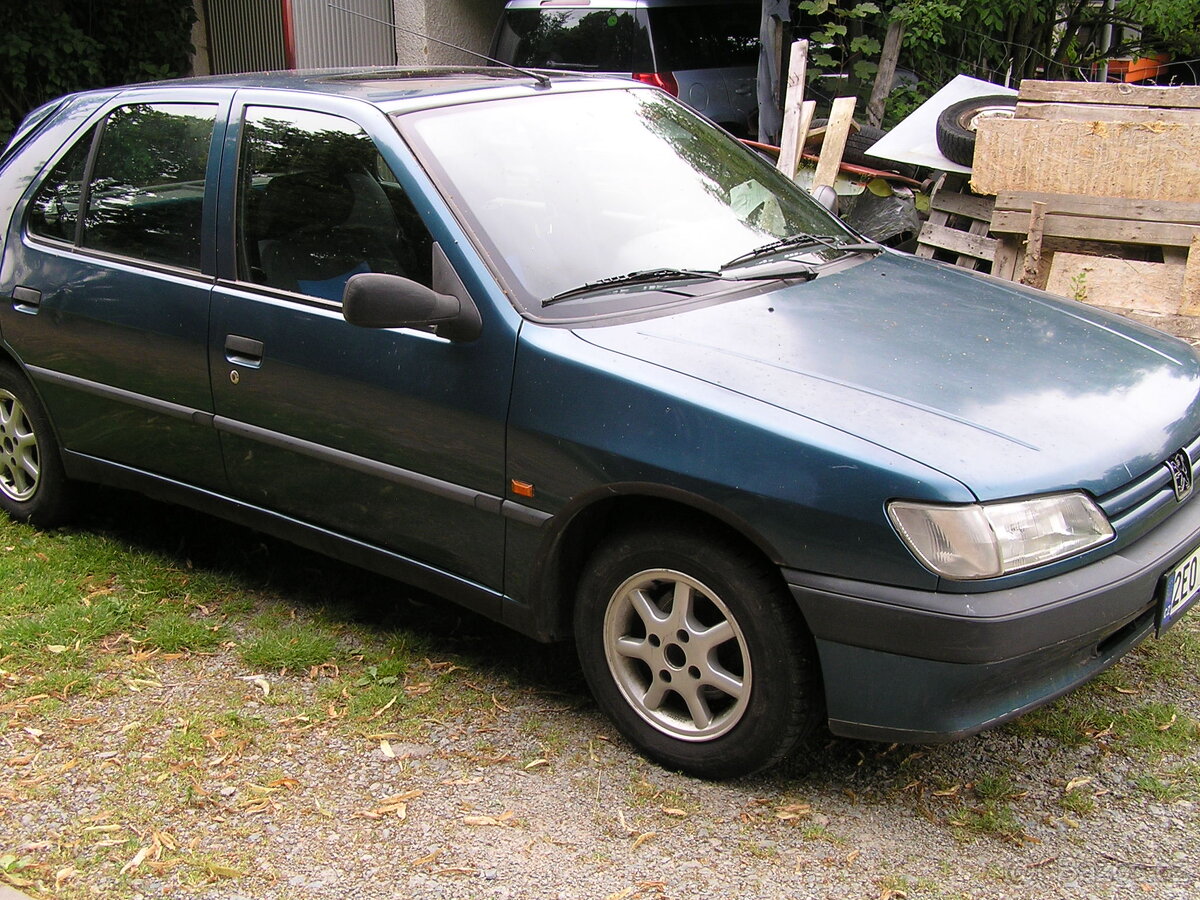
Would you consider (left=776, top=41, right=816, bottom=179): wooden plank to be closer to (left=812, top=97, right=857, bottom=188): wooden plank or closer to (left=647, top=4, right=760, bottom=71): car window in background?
(left=812, top=97, right=857, bottom=188): wooden plank

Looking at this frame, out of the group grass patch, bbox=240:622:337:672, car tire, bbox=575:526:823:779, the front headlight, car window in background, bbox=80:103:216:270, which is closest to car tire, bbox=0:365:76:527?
car window in background, bbox=80:103:216:270

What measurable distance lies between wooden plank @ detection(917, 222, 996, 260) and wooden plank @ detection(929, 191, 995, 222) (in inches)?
4.4

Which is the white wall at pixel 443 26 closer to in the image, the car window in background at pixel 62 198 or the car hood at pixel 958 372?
the car window in background at pixel 62 198

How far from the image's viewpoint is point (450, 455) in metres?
3.40

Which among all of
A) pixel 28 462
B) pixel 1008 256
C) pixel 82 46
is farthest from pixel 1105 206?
pixel 82 46

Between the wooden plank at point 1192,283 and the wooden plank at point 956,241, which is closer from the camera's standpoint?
the wooden plank at point 1192,283

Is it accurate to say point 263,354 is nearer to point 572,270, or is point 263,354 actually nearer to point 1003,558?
point 572,270

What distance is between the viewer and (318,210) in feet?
12.2

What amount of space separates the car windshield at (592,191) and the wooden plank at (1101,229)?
10.2 ft

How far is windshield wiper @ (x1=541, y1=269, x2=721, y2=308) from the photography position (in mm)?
3355

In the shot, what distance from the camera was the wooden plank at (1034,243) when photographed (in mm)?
6816

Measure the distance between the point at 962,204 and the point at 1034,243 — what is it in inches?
35.4

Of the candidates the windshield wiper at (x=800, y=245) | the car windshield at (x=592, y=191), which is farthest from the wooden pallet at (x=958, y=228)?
the car windshield at (x=592, y=191)

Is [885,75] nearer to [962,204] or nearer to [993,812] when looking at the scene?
[962,204]
